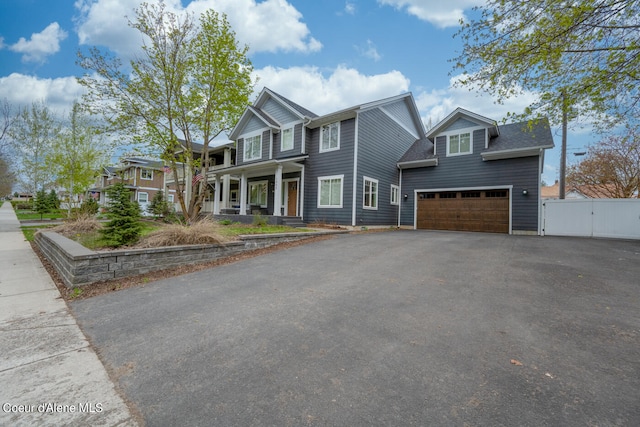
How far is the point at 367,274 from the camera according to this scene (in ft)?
17.7

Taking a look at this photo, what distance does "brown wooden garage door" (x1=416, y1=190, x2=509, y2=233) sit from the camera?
42.1 feet

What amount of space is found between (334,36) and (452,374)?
13148mm

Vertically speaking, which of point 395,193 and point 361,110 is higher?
point 361,110

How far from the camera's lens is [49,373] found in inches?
94.3

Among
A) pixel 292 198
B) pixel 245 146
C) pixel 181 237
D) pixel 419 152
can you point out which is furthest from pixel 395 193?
pixel 181 237

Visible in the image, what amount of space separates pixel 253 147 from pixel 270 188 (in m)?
3.03

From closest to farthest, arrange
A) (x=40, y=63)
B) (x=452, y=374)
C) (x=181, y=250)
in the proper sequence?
(x=452, y=374), (x=181, y=250), (x=40, y=63)

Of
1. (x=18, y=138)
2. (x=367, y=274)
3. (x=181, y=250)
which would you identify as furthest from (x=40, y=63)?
(x=367, y=274)

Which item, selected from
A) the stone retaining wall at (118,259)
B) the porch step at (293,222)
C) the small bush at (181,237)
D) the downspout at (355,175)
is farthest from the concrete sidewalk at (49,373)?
the downspout at (355,175)

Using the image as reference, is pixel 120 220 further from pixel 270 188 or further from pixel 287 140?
pixel 287 140

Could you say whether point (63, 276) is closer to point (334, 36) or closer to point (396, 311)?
point (396, 311)

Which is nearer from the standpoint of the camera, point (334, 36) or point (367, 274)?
point (367, 274)

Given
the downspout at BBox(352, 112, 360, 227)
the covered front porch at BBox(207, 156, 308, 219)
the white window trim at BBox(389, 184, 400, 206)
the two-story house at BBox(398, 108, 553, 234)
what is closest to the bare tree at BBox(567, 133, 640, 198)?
the two-story house at BBox(398, 108, 553, 234)

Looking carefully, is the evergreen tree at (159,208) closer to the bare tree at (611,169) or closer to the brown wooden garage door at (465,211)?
the brown wooden garage door at (465,211)
